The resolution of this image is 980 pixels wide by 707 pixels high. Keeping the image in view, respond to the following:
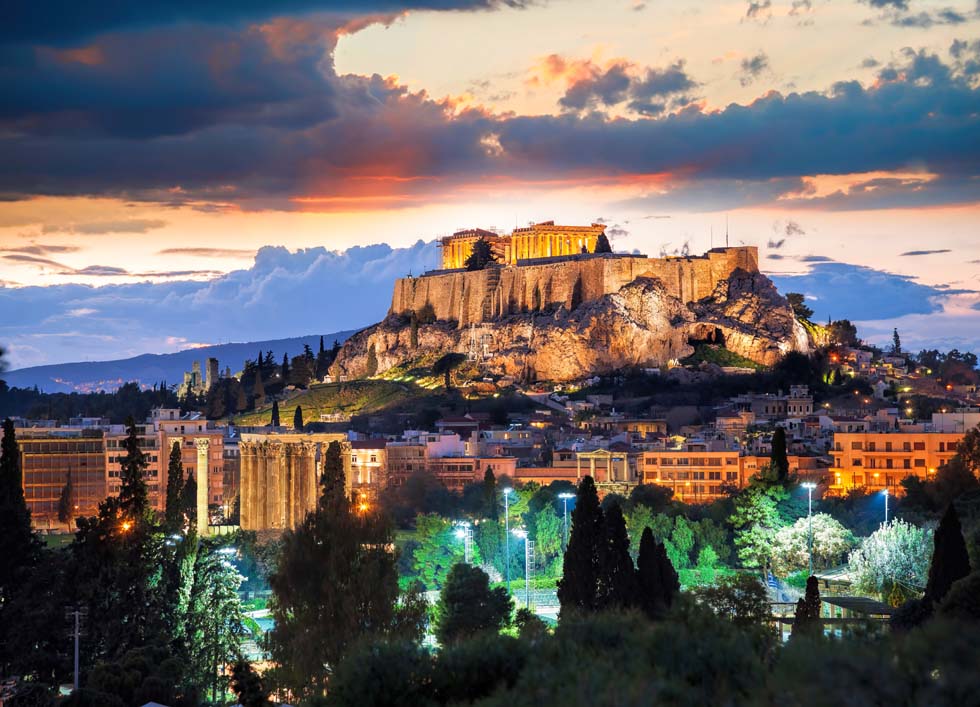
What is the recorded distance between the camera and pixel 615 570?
38.6 m

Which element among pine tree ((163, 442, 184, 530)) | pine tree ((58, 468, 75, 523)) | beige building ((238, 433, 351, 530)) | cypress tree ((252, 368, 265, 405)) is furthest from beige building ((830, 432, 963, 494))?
cypress tree ((252, 368, 265, 405))

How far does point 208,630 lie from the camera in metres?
37.7

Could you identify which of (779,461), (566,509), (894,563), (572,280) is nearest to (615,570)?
(894,563)

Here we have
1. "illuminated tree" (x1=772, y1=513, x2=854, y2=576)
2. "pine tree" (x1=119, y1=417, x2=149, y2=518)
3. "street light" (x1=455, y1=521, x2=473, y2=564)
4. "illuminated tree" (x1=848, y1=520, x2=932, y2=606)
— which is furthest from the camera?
"illuminated tree" (x1=772, y1=513, x2=854, y2=576)

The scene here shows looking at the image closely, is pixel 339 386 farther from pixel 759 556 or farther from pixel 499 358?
pixel 759 556

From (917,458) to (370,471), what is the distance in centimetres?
2401

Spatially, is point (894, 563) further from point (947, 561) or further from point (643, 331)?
point (643, 331)

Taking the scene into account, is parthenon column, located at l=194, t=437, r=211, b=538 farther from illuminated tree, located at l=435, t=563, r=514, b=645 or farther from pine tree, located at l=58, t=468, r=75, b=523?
illuminated tree, located at l=435, t=563, r=514, b=645

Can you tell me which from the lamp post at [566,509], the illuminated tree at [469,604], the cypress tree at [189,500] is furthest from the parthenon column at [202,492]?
the illuminated tree at [469,604]

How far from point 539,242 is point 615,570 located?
90930 millimetres

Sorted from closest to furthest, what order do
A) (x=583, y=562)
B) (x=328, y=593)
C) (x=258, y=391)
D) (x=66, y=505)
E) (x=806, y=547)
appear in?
1. (x=328, y=593)
2. (x=583, y=562)
3. (x=806, y=547)
4. (x=66, y=505)
5. (x=258, y=391)

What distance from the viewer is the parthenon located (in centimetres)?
12838

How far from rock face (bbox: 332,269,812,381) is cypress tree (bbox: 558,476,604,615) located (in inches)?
2697

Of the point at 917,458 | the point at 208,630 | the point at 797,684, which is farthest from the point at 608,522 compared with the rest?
the point at 917,458
